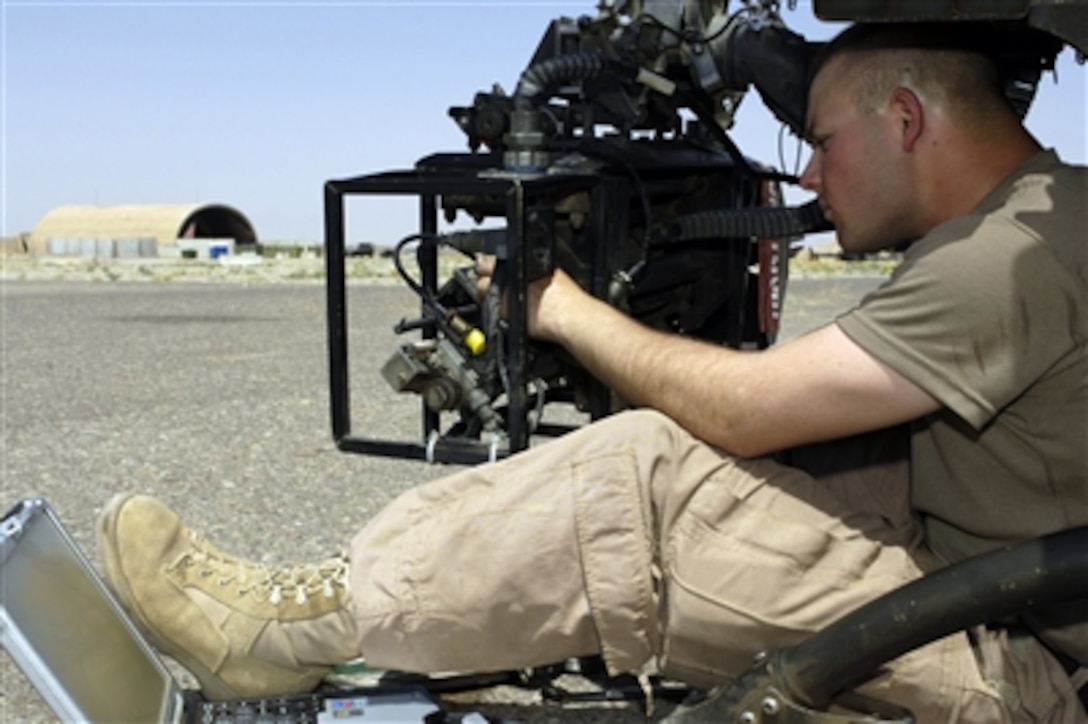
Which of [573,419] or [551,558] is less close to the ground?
[551,558]

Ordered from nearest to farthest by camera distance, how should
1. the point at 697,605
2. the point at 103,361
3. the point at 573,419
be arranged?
the point at 697,605 < the point at 573,419 < the point at 103,361

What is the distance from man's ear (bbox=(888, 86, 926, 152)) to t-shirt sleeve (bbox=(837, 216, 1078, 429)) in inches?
11.4

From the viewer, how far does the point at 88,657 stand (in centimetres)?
205

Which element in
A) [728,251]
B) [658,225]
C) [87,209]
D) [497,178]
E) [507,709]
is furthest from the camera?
[87,209]

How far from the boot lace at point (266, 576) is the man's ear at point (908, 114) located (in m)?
1.33

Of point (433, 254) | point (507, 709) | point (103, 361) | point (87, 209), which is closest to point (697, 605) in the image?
point (507, 709)

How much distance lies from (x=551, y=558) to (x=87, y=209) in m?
53.0

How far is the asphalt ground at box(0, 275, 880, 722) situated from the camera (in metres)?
4.13

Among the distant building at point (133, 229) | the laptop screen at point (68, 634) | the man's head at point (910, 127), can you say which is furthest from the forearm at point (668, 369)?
the distant building at point (133, 229)

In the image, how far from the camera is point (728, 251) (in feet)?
10.9

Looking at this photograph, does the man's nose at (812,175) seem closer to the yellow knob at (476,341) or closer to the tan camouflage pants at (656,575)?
the tan camouflage pants at (656,575)

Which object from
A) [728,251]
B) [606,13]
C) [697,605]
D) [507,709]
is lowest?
[507,709]

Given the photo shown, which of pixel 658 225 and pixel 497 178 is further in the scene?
pixel 658 225

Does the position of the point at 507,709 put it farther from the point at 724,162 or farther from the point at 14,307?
the point at 14,307
